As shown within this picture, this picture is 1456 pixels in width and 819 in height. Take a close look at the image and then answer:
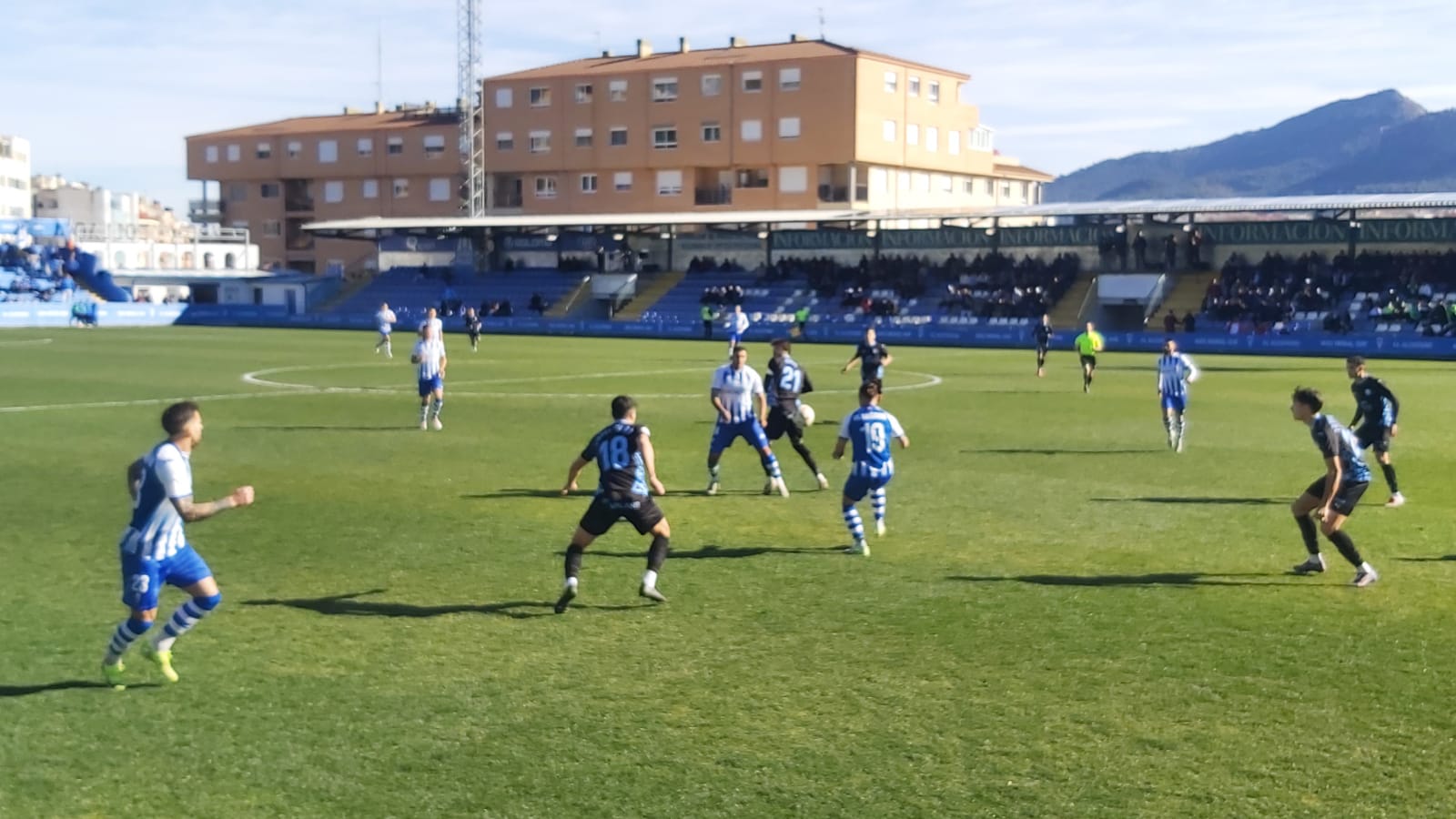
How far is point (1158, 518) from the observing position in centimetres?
1620

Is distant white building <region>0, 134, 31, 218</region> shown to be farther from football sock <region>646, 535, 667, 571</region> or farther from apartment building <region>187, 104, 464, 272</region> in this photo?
football sock <region>646, 535, 667, 571</region>

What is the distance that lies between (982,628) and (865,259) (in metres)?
61.8

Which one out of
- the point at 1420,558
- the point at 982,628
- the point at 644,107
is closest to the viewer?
the point at 982,628

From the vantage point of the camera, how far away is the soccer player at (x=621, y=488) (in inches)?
446

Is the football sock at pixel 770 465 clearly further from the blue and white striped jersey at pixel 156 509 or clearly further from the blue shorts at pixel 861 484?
the blue and white striped jersey at pixel 156 509

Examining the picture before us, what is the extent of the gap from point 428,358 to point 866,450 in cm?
1304

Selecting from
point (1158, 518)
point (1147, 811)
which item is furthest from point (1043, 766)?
point (1158, 518)

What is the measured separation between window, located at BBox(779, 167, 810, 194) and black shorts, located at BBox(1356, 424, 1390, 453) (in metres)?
70.6

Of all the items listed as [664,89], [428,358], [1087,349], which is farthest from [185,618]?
[664,89]

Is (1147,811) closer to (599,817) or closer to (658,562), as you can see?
(599,817)

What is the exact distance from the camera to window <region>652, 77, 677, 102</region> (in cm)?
9038

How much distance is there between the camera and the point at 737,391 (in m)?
17.9

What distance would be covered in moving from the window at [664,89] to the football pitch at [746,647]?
70.8 metres

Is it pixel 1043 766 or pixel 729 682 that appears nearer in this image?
pixel 1043 766
